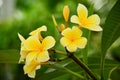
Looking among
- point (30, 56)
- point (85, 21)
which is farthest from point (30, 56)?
point (85, 21)

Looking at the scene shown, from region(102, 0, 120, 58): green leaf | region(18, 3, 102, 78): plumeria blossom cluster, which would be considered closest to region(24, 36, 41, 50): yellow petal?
region(18, 3, 102, 78): plumeria blossom cluster

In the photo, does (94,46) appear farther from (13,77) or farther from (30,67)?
(30,67)

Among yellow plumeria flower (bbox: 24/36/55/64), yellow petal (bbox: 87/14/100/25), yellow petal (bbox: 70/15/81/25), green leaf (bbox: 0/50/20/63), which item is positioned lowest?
green leaf (bbox: 0/50/20/63)

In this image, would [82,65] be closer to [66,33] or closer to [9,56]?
[66,33]

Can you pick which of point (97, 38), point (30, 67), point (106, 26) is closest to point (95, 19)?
point (106, 26)

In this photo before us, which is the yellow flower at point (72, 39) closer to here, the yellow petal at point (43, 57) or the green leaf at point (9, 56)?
the yellow petal at point (43, 57)

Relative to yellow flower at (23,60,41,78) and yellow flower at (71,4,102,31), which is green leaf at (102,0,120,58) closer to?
yellow flower at (71,4,102,31)

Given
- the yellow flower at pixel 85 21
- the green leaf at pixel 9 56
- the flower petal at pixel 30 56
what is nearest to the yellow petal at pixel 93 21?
the yellow flower at pixel 85 21
